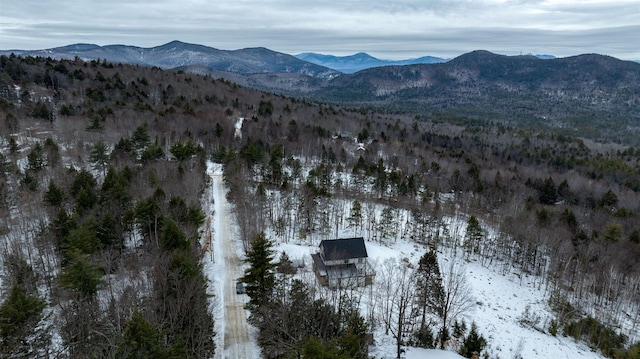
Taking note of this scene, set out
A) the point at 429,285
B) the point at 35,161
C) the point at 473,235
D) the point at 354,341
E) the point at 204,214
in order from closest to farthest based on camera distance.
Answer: the point at 354,341
the point at 429,285
the point at 204,214
the point at 35,161
the point at 473,235

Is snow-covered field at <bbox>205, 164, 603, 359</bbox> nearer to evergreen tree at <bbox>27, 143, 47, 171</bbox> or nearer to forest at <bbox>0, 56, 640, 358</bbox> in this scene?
forest at <bbox>0, 56, 640, 358</bbox>

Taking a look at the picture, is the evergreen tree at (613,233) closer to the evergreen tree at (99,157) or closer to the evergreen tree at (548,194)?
the evergreen tree at (548,194)

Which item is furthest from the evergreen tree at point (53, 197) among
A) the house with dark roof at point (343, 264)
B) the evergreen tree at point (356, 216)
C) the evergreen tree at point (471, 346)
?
the evergreen tree at point (471, 346)

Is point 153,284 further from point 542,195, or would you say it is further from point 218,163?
point 542,195

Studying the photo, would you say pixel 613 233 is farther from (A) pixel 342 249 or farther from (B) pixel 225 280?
(B) pixel 225 280

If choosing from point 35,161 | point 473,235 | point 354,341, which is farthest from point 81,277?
point 473,235

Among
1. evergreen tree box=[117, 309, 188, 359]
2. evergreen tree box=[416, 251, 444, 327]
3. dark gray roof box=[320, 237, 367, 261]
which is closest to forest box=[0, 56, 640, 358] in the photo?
evergreen tree box=[117, 309, 188, 359]

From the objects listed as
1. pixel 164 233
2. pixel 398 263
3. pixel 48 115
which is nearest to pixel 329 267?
pixel 398 263
